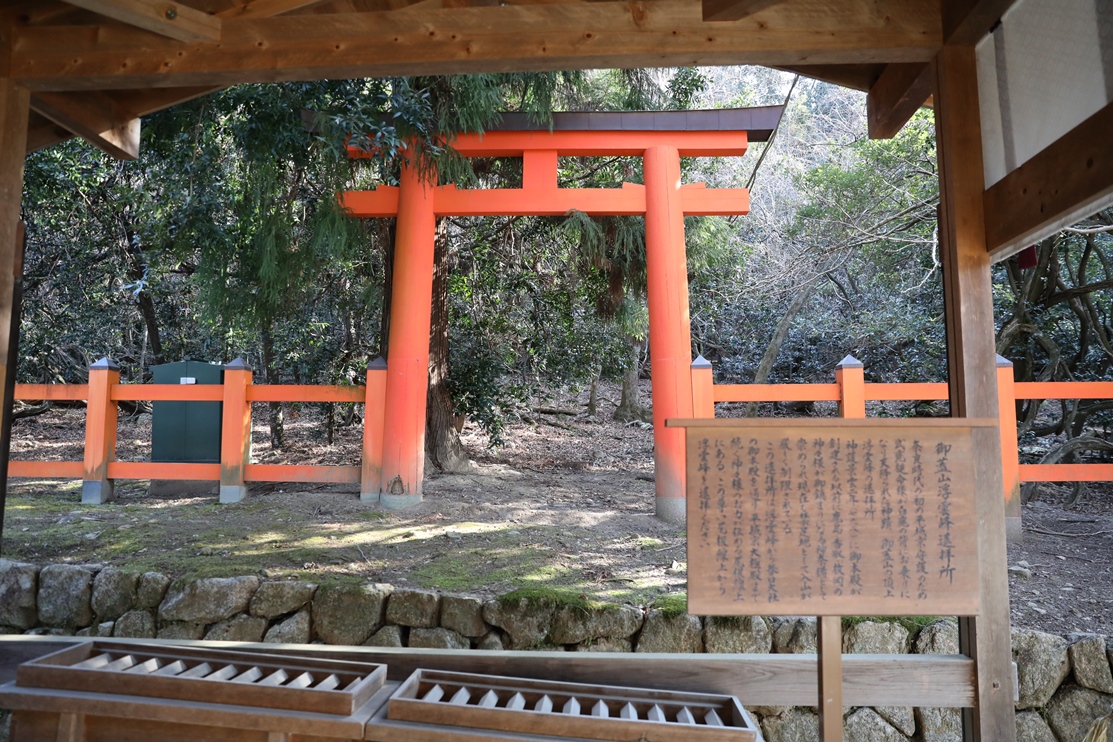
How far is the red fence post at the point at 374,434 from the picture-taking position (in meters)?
6.06

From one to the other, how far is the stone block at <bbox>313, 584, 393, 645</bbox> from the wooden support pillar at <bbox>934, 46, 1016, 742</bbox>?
9.31 ft

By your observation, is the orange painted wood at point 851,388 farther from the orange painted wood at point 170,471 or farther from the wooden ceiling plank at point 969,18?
the orange painted wood at point 170,471

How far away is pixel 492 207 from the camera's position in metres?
6.16

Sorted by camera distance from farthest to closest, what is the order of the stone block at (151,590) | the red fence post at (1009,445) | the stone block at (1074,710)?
the red fence post at (1009,445) < the stone block at (151,590) < the stone block at (1074,710)

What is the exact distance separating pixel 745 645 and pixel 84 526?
4893 millimetres

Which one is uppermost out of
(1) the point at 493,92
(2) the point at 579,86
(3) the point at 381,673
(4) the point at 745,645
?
(2) the point at 579,86

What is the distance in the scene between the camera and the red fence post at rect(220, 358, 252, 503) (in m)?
6.11

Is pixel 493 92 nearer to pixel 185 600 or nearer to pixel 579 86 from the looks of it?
pixel 579 86

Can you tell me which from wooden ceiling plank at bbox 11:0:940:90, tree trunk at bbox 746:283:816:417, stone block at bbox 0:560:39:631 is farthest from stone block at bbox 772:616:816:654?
tree trunk at bbox 746:283:816:417

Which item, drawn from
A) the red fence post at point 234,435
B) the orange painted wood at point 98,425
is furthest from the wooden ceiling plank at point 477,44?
the orange painted wood at point 98,425

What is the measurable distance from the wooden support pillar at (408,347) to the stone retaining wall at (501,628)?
6.26 ft

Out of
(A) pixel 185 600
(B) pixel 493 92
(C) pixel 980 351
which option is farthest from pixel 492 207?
(C) pixel 980 351

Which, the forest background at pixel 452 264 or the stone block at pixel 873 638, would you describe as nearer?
the stone block at pixel 873 638

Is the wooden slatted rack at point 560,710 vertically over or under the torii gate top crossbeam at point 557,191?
under
